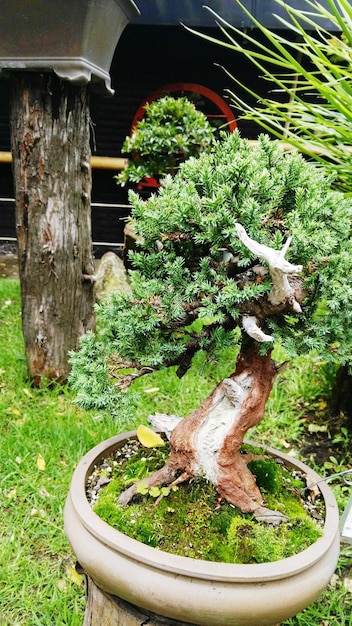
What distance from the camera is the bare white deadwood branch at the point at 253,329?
3.25 feet

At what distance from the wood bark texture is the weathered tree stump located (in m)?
1.45

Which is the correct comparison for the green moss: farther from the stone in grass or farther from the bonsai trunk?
the stone in grass

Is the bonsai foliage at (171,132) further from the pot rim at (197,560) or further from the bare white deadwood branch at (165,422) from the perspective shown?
the pot rim at (197,560)

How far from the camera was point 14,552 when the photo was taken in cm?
165

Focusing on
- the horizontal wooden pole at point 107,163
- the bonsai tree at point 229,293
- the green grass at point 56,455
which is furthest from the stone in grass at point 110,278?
the bonsai tree at point 229,293

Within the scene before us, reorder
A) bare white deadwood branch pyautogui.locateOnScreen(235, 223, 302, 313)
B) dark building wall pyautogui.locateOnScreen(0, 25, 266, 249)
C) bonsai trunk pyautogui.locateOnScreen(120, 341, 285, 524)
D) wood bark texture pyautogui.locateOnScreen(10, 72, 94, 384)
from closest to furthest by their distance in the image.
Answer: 1. bare white deadwood branch pyautogui.locateOnScreen(235, 223, 302, 313)
2. bonsai trunk pyautogui.locateOnScreen(120, 341, 285, 524)
3. wood bark texture pyautogui.locateOnScreen(10, 72, 94, 384)
4. dark building wall pyautogui.locateOnScreen(0, 25, 266, 249)

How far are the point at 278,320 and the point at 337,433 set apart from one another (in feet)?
4.52

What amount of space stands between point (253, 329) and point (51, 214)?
1.57 meters

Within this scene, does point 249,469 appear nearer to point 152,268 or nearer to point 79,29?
point 152,268

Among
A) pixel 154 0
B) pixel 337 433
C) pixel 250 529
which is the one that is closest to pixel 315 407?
pixel 337 433

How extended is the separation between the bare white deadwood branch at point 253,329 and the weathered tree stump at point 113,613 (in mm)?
569

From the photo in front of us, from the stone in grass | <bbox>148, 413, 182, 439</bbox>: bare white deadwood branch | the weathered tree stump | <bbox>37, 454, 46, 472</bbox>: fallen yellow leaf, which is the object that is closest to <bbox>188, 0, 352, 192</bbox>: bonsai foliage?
<bbox>148, 413, 182, 439</bbox>: bare white deadwood branch

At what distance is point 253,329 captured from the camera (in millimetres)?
1006

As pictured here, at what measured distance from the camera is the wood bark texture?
87.5 inches
